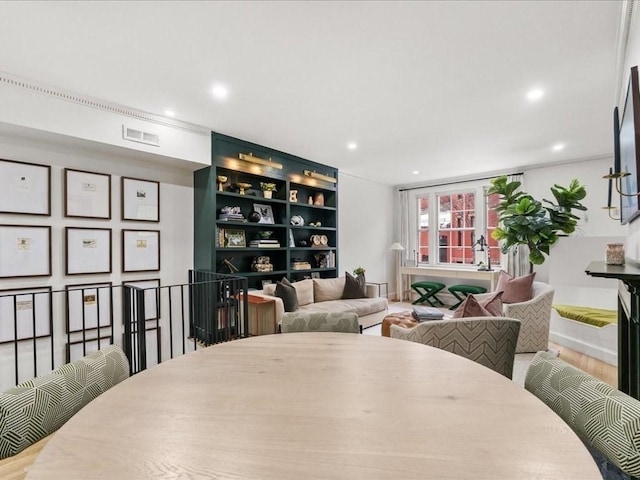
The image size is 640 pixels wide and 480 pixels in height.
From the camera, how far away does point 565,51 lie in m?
2.29

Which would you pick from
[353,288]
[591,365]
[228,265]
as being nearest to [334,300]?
[353,288]

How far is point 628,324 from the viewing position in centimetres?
191

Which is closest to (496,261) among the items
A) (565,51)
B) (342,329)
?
(565,51)

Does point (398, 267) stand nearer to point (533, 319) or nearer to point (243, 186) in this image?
point (533, 319)

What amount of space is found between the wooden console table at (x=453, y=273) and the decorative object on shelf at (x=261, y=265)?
3.27 meters

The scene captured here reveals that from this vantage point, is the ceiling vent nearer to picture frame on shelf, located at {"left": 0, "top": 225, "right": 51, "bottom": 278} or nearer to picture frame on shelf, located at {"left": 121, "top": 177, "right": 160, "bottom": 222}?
picture frame on shelf, located at {"left": 121, "top": 177, "right": 160, "bottom": 222}

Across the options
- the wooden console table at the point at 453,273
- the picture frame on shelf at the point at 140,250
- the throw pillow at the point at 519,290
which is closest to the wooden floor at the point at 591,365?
the throw pillow at the point at 519,290

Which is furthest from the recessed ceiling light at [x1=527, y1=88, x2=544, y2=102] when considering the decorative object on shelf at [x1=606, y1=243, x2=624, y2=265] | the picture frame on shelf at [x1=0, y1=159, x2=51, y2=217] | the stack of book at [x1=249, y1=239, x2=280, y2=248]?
the picture frame on shelf at [x1=0, y1=159, x2=51, y2=217]

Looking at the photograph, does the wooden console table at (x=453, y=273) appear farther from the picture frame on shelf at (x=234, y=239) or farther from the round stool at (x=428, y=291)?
the picture frame on shelf at (x=234, y=239)

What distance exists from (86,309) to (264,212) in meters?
2.51

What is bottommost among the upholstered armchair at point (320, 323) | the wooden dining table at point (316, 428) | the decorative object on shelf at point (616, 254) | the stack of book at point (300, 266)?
the upholstered armchair at point (320, 323)

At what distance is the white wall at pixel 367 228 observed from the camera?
6.18 m

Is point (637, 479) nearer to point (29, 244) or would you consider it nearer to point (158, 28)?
point (158, 28)

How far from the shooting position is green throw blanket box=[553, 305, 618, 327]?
342cm
